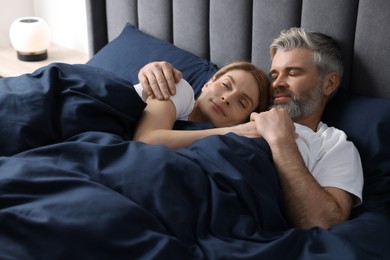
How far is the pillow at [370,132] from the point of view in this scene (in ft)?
4.78

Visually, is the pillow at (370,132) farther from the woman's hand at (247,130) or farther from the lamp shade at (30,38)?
the lamp shade at (30,38)

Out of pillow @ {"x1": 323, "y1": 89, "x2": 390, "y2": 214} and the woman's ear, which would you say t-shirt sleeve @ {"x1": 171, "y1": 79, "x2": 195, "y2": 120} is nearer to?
the woman's ear

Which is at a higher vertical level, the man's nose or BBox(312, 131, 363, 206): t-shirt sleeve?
the man's nose

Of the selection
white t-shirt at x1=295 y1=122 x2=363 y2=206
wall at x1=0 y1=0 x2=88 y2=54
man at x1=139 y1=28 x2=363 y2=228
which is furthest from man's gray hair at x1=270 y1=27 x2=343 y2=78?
wall at x1=0 y1=0 x2=88 y2=54

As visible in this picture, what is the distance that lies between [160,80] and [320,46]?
0.51 metres

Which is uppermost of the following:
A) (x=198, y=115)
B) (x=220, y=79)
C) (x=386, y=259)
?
(x=220, y=79)

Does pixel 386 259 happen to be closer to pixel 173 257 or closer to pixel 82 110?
pixel 173 257

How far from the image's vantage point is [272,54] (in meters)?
1.76

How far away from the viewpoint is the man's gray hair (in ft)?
5.33

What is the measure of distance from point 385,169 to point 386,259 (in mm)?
353

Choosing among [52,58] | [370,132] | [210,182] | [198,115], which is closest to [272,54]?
[198,115]

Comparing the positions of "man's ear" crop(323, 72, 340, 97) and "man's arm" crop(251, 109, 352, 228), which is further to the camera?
"man's ear" crop(323, 72, 340, 97)

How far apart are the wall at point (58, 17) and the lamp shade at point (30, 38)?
0.77 feet

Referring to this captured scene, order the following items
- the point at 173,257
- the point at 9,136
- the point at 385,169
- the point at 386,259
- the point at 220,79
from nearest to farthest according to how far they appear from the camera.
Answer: the point at 173,257, the point at 386,259, the point at 9,136, the point at 385,169, the point at 220,79
